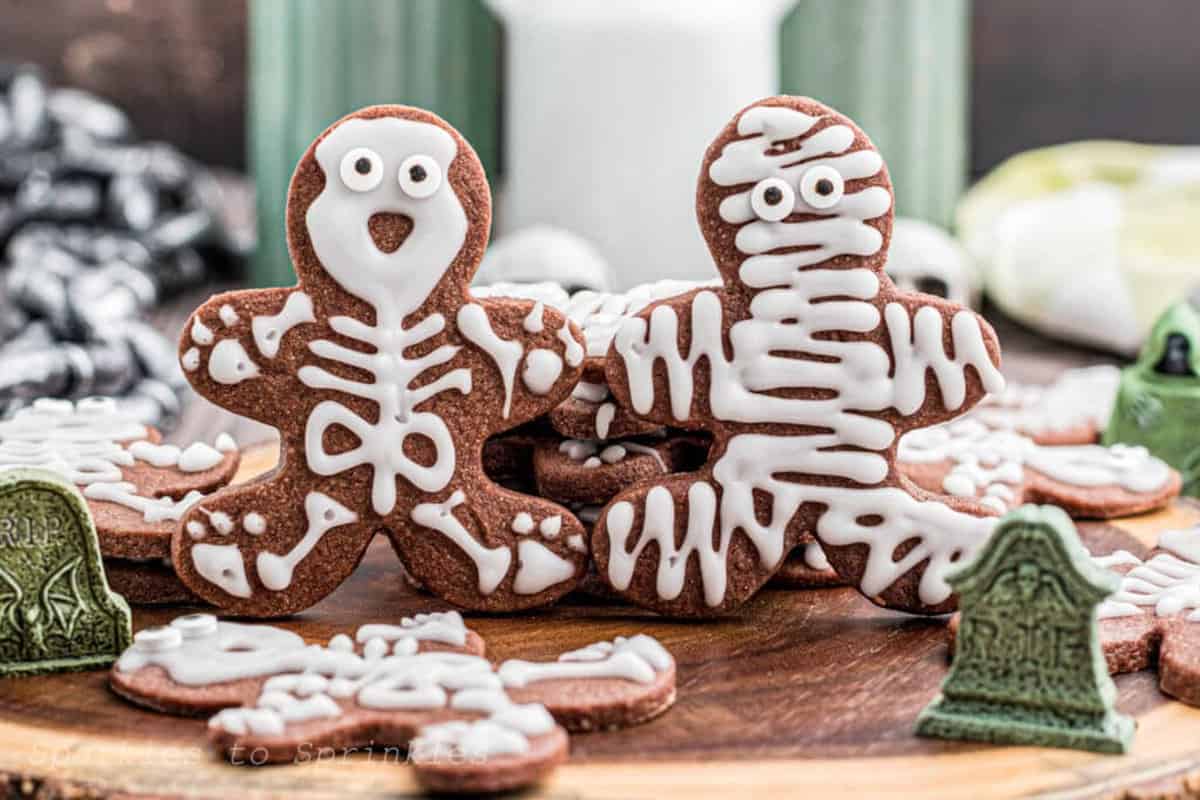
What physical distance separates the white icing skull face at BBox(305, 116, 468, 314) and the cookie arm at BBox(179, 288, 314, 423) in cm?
4

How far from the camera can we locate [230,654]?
2.81 ft

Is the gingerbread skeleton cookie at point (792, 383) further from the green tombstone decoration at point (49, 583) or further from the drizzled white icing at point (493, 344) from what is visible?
the green tombstone decoration at point (49, 583)

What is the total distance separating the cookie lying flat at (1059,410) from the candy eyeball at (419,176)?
23.4 inches

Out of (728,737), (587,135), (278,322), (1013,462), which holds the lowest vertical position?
(728,737)

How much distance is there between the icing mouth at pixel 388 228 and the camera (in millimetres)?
915

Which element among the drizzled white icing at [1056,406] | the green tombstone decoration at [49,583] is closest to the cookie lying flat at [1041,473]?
the drizzled white icing at [1056,406]

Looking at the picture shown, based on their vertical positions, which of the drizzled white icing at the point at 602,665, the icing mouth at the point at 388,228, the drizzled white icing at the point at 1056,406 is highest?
the icing mouth at the point at 388,228

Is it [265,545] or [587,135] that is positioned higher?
[587,135]

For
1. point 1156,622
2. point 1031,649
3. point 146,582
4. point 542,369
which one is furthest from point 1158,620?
point 146,582

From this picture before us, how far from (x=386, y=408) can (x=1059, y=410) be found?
76cm

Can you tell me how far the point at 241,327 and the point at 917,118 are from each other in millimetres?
1922

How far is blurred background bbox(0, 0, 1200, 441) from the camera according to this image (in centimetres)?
209

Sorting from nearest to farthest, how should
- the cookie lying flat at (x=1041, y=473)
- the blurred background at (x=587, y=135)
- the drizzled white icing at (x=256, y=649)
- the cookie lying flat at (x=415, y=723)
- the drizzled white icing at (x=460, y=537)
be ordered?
1. the cookie lying flat at (x=415, y=723)
2. the drizzled white icing at (x=256, y=649)
3. the drizzled white icing at (x=460, y=537)
4. the cookie lying flat at (x=1041, y=473)
5. the blurred background at (x=587, y=135)

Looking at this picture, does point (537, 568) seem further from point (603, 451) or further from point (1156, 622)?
point (1156, 622)
